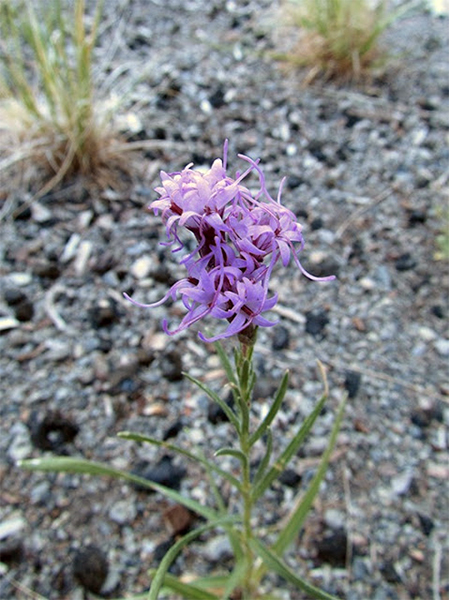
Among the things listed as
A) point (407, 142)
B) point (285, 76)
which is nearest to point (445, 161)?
point (407, 142)

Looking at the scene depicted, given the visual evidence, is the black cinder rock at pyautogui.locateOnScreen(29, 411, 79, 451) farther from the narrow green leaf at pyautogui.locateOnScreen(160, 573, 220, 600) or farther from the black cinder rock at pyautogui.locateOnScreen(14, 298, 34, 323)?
the narrow green leaf at pyautogui.locateOnScreen(160, 573, 220, 600)

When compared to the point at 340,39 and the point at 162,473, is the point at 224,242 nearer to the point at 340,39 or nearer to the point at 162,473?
the point at 162,473

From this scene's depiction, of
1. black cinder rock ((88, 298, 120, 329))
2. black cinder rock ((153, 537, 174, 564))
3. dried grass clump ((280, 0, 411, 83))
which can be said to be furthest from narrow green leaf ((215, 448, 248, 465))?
dried grass clump ((280, 0, 411, 83))

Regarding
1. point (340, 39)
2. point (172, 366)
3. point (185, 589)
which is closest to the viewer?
point (185, 589)

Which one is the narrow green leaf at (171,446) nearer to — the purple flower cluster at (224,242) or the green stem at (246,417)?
the green stem at (246,417)

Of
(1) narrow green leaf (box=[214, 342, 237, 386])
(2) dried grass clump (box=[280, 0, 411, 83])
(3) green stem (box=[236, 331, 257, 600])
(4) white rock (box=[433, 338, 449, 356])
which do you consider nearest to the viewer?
(3) green stem (box=[236, 331, 257, 600])

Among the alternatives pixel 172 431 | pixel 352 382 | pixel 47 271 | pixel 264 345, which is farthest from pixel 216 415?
pixel 47 271
